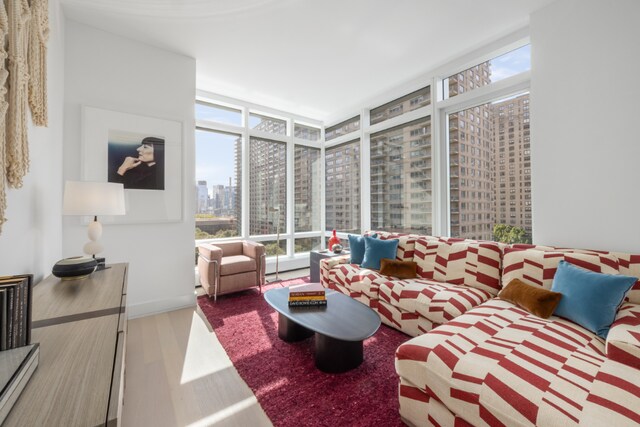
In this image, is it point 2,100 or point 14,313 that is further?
point 2,100

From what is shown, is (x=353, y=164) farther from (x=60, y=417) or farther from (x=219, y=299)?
(x=60, y=417)

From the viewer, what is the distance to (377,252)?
326 cm

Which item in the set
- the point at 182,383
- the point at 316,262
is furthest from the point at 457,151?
the point at 182,383

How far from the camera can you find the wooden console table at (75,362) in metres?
0.60

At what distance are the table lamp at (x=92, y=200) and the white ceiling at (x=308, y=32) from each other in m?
1.77

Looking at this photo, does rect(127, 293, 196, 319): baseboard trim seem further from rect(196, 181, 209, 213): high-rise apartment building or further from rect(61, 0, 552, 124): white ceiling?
rect(61, 0, 552, 124): white ceiling

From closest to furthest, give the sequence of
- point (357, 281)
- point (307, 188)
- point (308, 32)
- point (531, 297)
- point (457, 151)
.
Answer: point (531, 297) → point (308, 32) → point (357, 281) → point (457, 151) → point (307, 188)

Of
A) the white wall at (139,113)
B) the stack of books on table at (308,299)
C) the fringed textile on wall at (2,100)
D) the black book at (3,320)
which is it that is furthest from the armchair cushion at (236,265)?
A: the black book at (3,320)

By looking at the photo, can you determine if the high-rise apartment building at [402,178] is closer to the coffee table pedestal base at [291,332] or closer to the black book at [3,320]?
the coffee table pedestal base at [291,332]

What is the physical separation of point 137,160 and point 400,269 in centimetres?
317

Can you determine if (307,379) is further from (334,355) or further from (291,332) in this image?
(291,332)

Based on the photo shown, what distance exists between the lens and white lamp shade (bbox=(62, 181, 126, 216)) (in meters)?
Result: 1.89

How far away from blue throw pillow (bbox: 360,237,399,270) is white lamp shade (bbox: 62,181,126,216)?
2567 millimetres

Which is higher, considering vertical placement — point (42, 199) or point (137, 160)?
point (137, 160)
